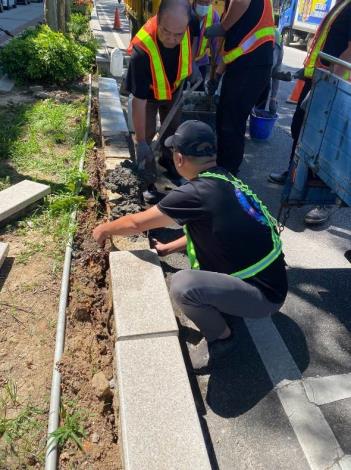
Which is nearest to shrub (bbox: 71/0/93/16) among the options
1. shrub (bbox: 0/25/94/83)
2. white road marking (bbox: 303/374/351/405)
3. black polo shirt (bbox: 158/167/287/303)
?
shrub (bbox: 0/25/94/83)

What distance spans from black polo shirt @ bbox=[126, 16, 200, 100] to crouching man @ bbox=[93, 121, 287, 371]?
1.51m

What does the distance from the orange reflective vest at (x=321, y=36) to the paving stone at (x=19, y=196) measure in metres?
2.70

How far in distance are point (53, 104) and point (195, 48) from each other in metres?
2.95

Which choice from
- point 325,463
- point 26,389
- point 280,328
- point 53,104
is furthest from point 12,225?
point 53,104

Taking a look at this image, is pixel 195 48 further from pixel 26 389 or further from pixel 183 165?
pixel 26 389

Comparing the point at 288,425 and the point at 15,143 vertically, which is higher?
the point at 15,143

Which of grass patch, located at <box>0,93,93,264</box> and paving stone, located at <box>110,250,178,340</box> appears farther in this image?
grass patch, located at <box>0,93,93,264</box>

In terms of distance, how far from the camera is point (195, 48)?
4445mm

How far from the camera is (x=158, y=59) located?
12.1 ft

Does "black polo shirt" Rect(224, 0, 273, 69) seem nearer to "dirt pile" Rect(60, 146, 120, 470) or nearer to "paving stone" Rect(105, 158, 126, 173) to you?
"paving stone" Rect(105, 158, 126, 173)

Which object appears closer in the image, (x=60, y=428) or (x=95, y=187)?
(x=60, y=428)

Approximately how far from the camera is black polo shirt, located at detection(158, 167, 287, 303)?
88.2 inches

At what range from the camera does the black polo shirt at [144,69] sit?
3650 millimetres

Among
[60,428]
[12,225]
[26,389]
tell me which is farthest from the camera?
[12,225]
